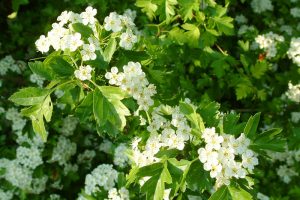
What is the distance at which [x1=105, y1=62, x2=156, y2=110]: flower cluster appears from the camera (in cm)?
230

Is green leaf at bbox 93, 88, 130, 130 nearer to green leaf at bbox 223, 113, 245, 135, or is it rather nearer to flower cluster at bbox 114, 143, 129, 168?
green leaf at bbox 223, 113, 245, 135

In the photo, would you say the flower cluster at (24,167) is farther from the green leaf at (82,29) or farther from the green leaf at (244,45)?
the green leaf at (244,45)

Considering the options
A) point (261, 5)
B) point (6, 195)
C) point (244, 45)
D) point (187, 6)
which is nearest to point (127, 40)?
point (187, 6)

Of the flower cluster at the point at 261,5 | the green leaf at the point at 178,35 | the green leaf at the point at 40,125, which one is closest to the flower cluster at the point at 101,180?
the green leaf at the point at 178,35

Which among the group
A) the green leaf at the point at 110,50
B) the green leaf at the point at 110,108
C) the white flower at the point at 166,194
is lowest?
the white flower at the point at 166,194

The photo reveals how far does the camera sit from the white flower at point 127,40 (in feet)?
7.74

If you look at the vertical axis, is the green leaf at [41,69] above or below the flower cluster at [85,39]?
below

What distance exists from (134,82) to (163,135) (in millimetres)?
301

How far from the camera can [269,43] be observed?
178 inches

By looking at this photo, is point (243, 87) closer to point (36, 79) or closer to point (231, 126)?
point (36, 79)

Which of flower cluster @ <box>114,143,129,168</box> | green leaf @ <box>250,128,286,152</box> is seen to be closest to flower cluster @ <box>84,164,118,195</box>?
flower cluster @ <box>114,143,129,168</box>

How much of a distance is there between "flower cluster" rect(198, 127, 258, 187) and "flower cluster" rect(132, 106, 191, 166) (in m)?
0.17

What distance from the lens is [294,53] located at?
4148mm

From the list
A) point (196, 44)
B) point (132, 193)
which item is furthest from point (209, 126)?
point (196, 44)
